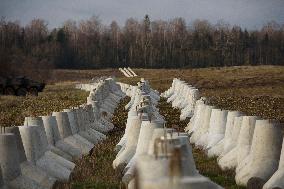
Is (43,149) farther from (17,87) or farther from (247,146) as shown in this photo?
(17,87)

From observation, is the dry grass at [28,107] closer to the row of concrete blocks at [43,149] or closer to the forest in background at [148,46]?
the row of concrete blocks at [43,149]

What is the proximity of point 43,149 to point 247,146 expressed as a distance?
2821 millimetres

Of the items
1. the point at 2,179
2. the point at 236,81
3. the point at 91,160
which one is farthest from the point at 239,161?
the point at 236,81

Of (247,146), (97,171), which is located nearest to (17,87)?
(97,171)

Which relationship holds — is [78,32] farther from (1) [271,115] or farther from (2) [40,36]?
(1) [271,115]

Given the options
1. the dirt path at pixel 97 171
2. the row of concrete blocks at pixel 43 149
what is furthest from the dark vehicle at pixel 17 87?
the dirt path at pixel 97 171

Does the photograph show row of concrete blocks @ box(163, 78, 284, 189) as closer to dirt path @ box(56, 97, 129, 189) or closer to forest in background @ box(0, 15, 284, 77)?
dirt path @ box(56, 97, 129, 189)

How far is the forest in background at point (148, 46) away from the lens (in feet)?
392

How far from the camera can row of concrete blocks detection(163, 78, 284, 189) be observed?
328 inches

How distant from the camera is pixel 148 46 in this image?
4968 inches

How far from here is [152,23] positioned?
145m

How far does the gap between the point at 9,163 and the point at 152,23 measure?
138385 mm

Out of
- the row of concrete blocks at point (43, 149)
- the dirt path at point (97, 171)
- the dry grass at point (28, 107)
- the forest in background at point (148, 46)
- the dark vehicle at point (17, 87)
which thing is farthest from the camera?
the forest in background at point (148, 46)

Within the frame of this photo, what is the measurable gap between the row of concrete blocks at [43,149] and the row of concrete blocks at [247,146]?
2.24 m
